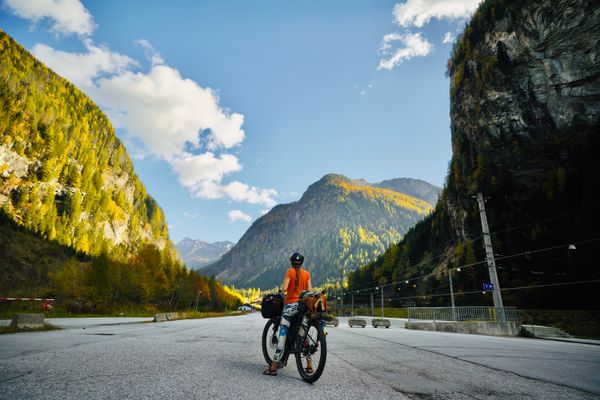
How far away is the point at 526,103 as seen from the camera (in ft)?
180

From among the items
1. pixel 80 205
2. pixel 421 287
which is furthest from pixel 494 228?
pixel 80 205

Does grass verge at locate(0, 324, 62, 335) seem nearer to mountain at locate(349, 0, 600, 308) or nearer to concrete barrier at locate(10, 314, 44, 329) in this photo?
concrete barrier at locate(10, 314, 44, 329)

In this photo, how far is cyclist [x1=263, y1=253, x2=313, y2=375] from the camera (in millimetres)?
4434

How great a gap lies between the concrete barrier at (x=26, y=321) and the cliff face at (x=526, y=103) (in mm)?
51939

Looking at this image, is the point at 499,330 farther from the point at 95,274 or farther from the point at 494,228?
the point at 95,274

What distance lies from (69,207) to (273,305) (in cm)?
14767

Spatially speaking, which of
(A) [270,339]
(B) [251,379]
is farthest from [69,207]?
(B) [251,379]

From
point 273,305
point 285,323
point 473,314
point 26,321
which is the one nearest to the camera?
point 285,323

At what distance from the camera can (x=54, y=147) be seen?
414 feet

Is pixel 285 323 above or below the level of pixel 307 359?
above

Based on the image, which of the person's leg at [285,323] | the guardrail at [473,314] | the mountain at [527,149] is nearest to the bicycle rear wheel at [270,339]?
the person's leg at [285,323]

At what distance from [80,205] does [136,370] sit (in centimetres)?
15163

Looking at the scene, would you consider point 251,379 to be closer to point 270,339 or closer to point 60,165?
point 270,339

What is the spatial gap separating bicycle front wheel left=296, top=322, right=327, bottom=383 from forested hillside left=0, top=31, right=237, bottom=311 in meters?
43.4
